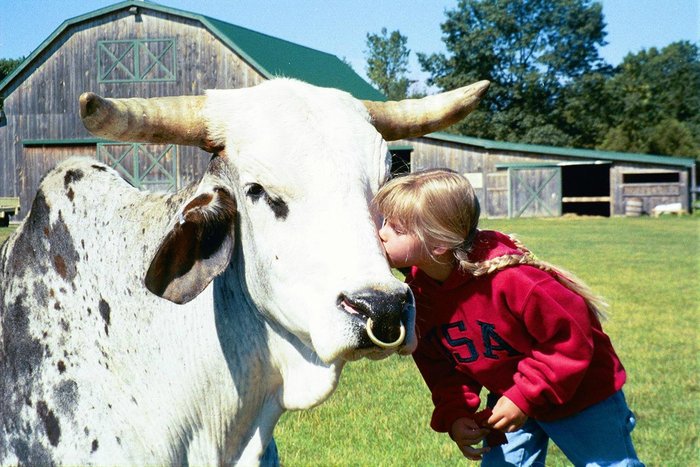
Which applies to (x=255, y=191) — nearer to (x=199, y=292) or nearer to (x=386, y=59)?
(x=199, y=292)

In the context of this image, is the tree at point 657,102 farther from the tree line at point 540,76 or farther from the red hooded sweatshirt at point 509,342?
the red hooded sweatshirt at point 509,342

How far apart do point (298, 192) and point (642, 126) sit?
61696 millimetres

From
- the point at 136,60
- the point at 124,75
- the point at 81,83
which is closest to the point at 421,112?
the point at 136,60

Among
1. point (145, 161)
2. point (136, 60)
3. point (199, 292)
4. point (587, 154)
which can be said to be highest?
point (136, 60)

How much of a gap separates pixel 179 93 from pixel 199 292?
1029 inches

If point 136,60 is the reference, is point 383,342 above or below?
below

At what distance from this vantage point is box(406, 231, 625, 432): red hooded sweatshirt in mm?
3455

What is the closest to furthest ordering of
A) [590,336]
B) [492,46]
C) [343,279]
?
[343,279], [590,336], [492,46]

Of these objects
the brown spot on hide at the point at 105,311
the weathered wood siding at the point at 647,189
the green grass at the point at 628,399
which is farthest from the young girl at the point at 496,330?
the weathered wood siding at the point at 647,189

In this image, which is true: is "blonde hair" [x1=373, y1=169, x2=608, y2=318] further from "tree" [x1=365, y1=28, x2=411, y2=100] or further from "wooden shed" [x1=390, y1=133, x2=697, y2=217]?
"tree" [x1=365, y1=28, x2=411, y2=100]

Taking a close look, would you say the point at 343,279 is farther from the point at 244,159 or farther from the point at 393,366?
the point at 393,366

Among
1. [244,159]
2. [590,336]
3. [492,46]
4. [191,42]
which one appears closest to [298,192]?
[244,159]

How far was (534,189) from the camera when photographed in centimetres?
3647

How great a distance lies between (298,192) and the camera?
2977 millimetres
